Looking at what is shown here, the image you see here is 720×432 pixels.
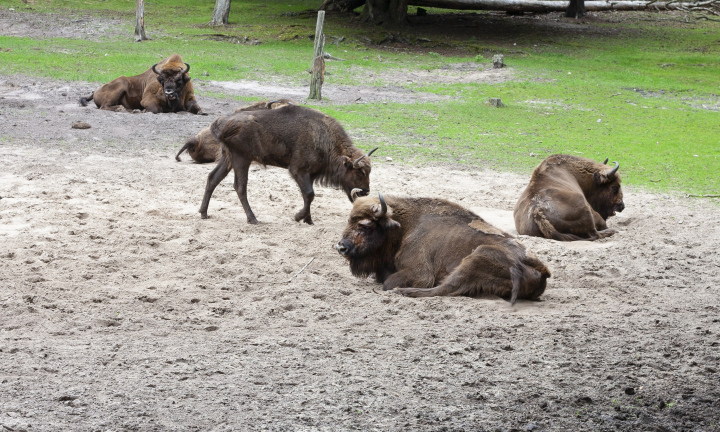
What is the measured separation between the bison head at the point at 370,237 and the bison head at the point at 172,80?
8.70 meters

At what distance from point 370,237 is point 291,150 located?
2.41 meters

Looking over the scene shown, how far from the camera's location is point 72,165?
1041 cm

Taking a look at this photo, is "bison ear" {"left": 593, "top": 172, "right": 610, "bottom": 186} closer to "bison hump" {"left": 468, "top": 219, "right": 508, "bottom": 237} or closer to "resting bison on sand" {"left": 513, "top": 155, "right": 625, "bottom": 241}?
"resting bison on sand" {"left": 513, "top": 155, "right": 625, "bottom": 241}

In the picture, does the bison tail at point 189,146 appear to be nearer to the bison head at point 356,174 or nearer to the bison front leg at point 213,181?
the bison front leg at point 213,181

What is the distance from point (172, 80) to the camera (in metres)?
14.5

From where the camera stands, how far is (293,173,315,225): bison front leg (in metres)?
8.66

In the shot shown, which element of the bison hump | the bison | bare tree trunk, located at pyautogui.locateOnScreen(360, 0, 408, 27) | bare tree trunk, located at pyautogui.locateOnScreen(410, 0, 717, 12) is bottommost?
the bison

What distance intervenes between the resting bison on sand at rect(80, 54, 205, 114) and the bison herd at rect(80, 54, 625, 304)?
12.4ft

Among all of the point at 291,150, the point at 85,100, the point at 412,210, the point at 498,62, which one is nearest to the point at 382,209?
the point at 412,210

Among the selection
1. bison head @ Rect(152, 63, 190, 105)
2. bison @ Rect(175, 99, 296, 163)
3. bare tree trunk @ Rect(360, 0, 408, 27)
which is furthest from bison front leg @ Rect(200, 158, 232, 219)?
bare tree trunk @ Rect(360, 0, 408, 27)

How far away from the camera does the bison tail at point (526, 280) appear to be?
6125 mm

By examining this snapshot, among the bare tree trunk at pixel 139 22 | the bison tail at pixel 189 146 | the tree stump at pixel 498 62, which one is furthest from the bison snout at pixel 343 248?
the bare tree trunk at pixel 139 22

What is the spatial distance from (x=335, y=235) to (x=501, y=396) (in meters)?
3.93

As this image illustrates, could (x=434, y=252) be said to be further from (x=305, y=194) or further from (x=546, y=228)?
(x=305, y=194)
